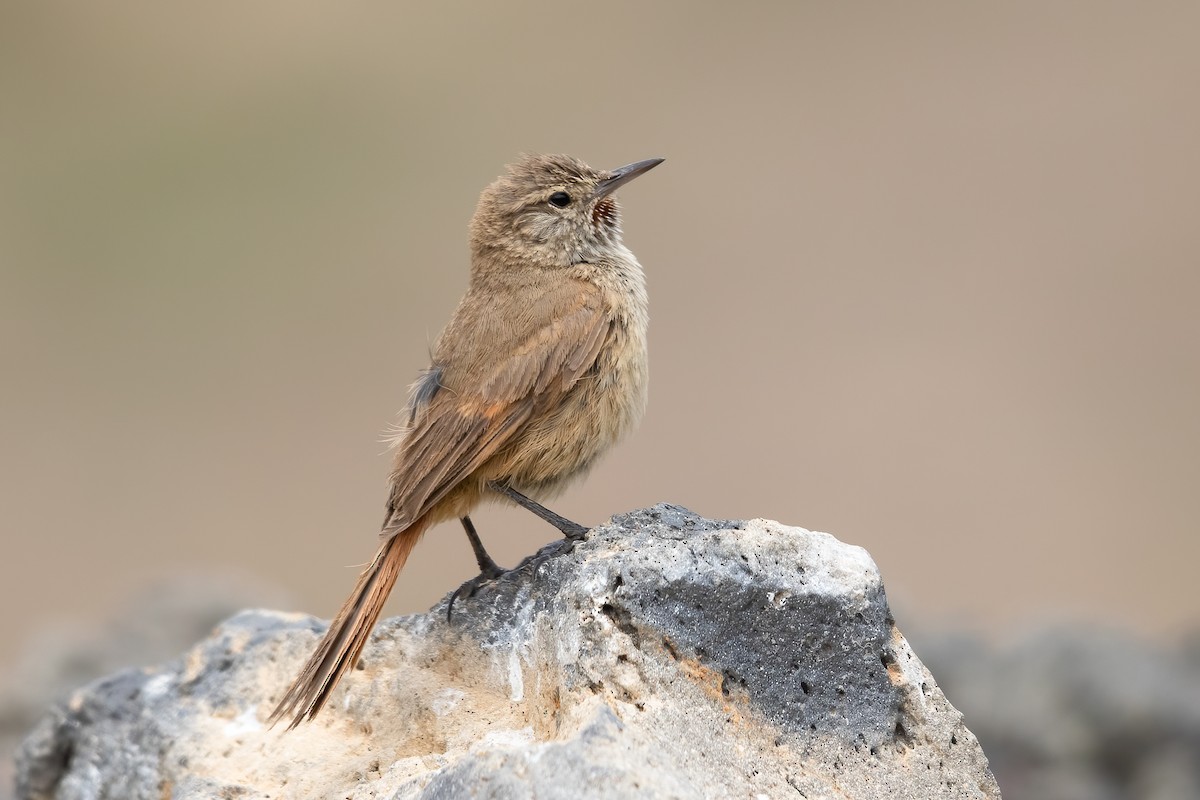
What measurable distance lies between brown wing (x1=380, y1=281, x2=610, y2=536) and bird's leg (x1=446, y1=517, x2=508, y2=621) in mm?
347

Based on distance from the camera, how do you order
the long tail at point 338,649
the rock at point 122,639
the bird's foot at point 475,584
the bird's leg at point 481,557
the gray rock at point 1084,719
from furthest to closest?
the rock at point 122,639, the gray rock at point 1084,719, the bird's leg at point 481,557, the bird's foot at point 475,584, the long tail at point 338,649

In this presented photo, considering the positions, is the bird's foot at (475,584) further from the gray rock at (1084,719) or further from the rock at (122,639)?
the rock at (122,639)

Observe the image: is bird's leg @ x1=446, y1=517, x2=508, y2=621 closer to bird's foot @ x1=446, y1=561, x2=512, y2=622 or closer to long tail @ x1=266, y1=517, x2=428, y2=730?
bird's foot @ x1=446, y1=561, x2=512, y2=622

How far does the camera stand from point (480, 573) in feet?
15.9

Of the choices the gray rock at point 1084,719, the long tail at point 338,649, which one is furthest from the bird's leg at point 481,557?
the gray rock at point 1084,719

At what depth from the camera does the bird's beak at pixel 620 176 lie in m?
5.61

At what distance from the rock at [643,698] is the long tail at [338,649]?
8.6 inches

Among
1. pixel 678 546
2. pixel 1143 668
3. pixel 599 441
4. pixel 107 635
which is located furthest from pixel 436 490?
pixel 107 635

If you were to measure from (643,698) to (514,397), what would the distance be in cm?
143

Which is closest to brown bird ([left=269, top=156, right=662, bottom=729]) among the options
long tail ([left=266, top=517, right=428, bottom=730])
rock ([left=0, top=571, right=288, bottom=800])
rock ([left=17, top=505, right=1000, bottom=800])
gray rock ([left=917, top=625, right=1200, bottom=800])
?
long tail ([left=266, top=517, right=428, bottom=730])

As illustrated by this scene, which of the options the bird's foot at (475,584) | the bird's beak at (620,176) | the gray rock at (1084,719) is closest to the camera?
the bird's foot at (475,584)

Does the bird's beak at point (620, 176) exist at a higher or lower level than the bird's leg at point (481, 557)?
higher

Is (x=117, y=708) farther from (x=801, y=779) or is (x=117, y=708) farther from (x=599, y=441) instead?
(x=801, y=779)

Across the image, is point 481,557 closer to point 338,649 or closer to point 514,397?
point 514,397
